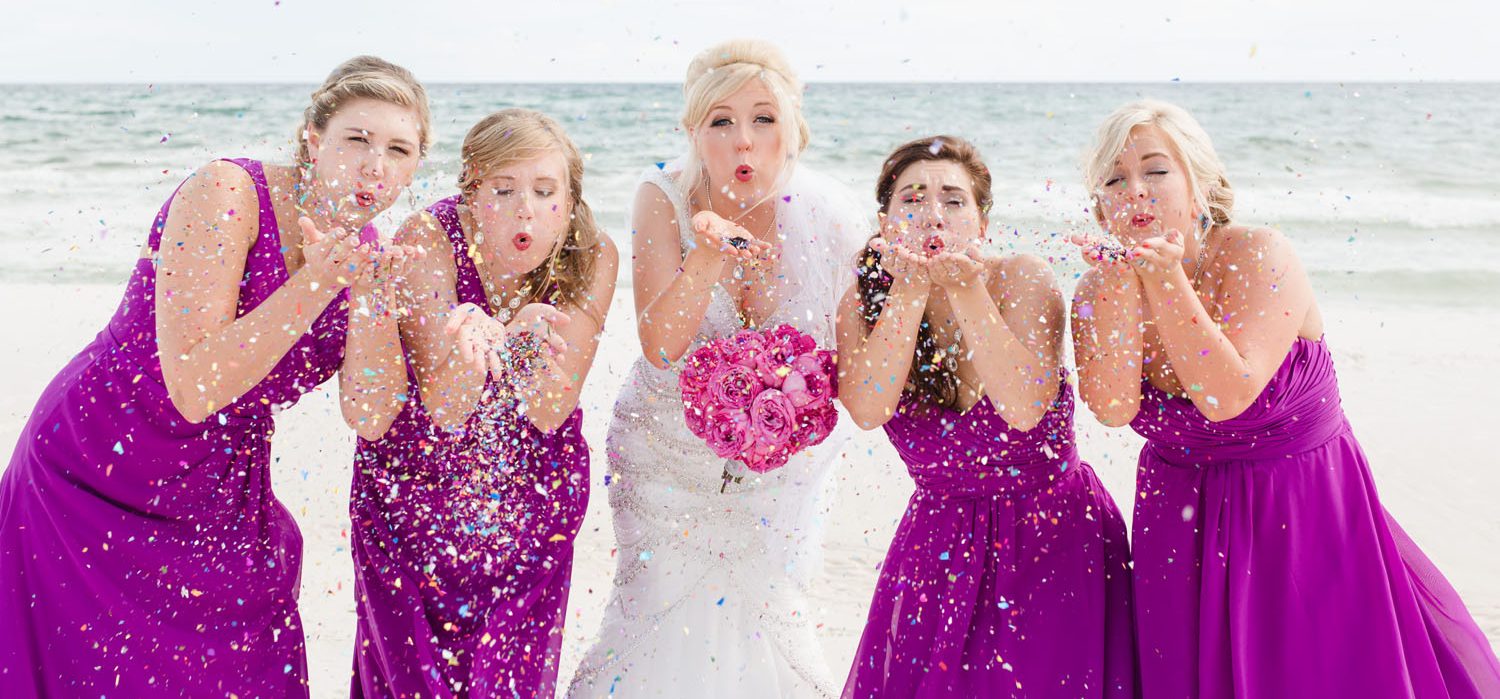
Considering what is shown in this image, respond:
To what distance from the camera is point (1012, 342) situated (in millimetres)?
3033

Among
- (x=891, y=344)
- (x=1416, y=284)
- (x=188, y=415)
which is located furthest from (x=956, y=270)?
(x=1416, y=284)

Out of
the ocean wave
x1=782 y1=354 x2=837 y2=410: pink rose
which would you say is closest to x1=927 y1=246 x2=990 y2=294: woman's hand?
x1=782 y1=354 x2=837 y2=410: pink rose

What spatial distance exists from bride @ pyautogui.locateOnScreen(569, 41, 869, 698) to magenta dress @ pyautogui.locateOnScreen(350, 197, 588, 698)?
0.51 meters

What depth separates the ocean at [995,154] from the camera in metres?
11.4

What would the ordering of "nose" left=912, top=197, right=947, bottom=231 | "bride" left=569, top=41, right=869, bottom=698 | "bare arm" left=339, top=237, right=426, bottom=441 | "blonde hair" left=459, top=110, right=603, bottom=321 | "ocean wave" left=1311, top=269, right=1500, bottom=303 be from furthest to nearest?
"ocean wave" left=1311, top=269, right=1500, bottom=303, "bride" left=569, top=41, right=869, bottom=698, "blonde hair" left=459, top=110, right=603, bottom=321, "nose" left=912, top=197, right=947, bottom=231, "bare arm" left=339, top=237, right=426, bottom=441

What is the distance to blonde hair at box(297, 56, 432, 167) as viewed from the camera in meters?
3.15

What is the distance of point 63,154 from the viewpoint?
16.9 m

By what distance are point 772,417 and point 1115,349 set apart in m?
0.98

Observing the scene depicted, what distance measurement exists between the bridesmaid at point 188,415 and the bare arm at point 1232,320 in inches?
80.1

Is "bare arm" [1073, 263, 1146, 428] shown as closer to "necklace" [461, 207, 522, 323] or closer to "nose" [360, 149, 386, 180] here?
"necklace" [461, 207, 522, 323]

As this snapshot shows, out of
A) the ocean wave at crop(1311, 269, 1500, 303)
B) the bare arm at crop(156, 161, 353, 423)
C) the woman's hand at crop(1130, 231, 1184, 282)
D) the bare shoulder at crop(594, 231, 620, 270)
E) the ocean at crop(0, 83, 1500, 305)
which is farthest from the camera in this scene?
the ocean at crop(0, 83, 1500, 305)

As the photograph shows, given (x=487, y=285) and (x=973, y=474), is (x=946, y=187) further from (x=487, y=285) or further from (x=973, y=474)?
(x=487, y=285)

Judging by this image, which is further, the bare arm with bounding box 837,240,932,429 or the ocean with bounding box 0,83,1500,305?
the ocean with bounding box 0,83,1500,305

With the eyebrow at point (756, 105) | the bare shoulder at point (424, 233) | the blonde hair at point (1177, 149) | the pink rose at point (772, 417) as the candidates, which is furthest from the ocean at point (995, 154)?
the blonde hair at point (1177, 149)
